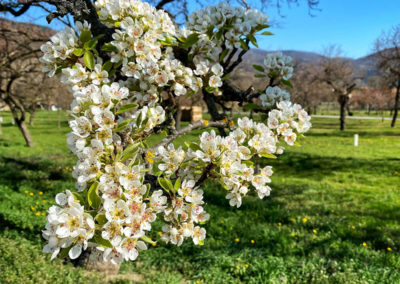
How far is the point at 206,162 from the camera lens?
1.62 metres

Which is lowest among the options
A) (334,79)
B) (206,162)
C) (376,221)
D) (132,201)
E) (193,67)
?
(376,221)

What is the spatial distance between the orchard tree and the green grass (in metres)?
0.59

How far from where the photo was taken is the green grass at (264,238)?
3.71 metres

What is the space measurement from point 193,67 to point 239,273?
2619mm

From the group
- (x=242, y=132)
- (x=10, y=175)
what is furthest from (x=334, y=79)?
(x=242, y=132)

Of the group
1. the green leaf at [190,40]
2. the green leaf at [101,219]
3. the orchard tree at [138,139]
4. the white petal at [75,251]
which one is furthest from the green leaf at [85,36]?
the white petal at [75,251]

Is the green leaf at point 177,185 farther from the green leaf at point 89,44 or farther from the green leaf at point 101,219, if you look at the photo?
the green leaf at point 89,44

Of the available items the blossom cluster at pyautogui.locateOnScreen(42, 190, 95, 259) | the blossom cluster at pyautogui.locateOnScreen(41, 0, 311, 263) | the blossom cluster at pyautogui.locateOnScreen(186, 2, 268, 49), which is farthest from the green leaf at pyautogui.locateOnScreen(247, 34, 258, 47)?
the blossom cluster at pyautogui.locateOnScreen(42, 190, 95, 259)

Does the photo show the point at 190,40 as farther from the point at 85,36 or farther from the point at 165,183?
the point at 165,183

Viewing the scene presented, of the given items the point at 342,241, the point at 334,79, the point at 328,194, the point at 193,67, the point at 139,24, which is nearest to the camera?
the point at 139,24

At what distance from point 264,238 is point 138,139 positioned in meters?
3.67

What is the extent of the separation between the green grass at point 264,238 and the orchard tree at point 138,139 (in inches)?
23.2

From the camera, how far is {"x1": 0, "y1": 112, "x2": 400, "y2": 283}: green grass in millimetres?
3705

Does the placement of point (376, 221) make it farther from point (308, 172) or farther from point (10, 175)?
point (10, 175)
